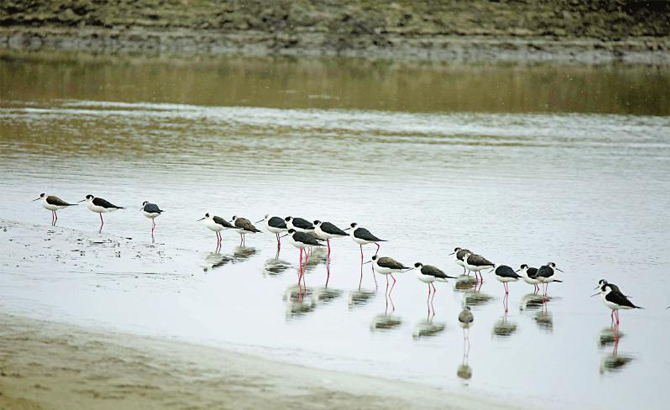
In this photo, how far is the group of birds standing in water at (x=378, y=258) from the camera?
510 inches

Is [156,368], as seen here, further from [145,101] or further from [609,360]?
[145,101]

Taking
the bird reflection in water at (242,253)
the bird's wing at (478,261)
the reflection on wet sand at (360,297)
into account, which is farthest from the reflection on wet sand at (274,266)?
the bird's wing at (478,261)

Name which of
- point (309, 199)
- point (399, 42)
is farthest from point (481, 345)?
point (399, 42)

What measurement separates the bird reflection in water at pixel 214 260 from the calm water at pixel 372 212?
0.06 m

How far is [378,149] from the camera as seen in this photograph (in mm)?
29938

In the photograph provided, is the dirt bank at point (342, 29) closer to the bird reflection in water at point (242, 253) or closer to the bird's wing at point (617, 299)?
the bird reflection in water at point (242, 253)

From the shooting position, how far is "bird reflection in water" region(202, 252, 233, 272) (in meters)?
15.0

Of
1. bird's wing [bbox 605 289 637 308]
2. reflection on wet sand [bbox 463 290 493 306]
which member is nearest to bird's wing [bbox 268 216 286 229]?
reflection on wet sand [bbox 463 290 493 306]

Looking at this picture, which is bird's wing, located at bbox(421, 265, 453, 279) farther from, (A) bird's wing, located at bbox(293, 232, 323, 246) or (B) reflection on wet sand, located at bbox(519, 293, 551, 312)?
(A) bird's wing, located at bbox(293, 232, 323, 246)

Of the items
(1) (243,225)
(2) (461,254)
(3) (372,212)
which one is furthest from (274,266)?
(3) (372,212)

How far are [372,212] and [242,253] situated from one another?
4254mm

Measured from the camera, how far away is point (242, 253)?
16.1 metres

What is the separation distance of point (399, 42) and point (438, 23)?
3.20m

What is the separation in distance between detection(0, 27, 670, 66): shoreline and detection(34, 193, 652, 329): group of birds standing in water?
47.0m
